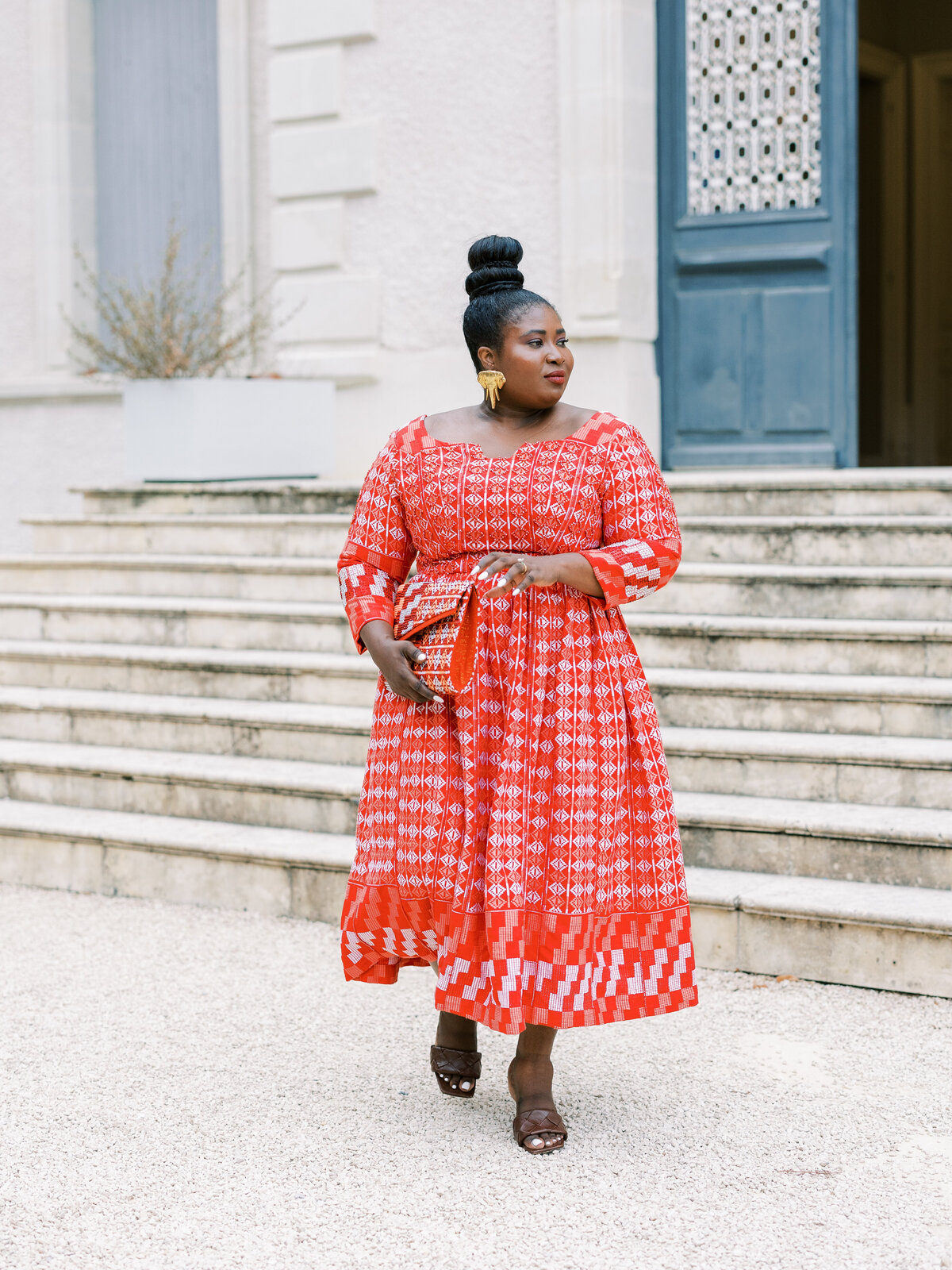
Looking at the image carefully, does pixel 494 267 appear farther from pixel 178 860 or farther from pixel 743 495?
pixel 743 495

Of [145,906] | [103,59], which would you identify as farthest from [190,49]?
[145,906]

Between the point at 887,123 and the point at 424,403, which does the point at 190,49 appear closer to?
the point at 424,403

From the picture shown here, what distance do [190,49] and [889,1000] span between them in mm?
7132

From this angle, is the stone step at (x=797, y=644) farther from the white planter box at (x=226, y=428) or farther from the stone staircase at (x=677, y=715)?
the white planter box at (x=226, y=428)

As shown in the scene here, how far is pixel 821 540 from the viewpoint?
543cm

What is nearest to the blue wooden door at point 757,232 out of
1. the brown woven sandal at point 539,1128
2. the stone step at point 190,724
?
the stone step at point 190,724

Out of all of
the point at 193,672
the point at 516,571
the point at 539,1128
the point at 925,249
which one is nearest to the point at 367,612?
the point at 516,571

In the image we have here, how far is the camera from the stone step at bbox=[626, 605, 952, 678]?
475 cm

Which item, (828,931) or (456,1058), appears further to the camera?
(828,931)

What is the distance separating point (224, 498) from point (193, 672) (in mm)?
1340

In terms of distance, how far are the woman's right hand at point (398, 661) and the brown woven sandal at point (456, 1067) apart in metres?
0.75

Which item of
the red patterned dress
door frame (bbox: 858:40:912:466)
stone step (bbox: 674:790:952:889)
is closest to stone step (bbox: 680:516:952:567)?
stone step (bbox: 674:790:952:889)

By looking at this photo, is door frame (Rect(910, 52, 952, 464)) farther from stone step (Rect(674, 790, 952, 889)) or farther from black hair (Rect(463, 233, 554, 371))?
black hair (Rect(463, 233, 554, 371))

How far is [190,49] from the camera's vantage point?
8852mm
